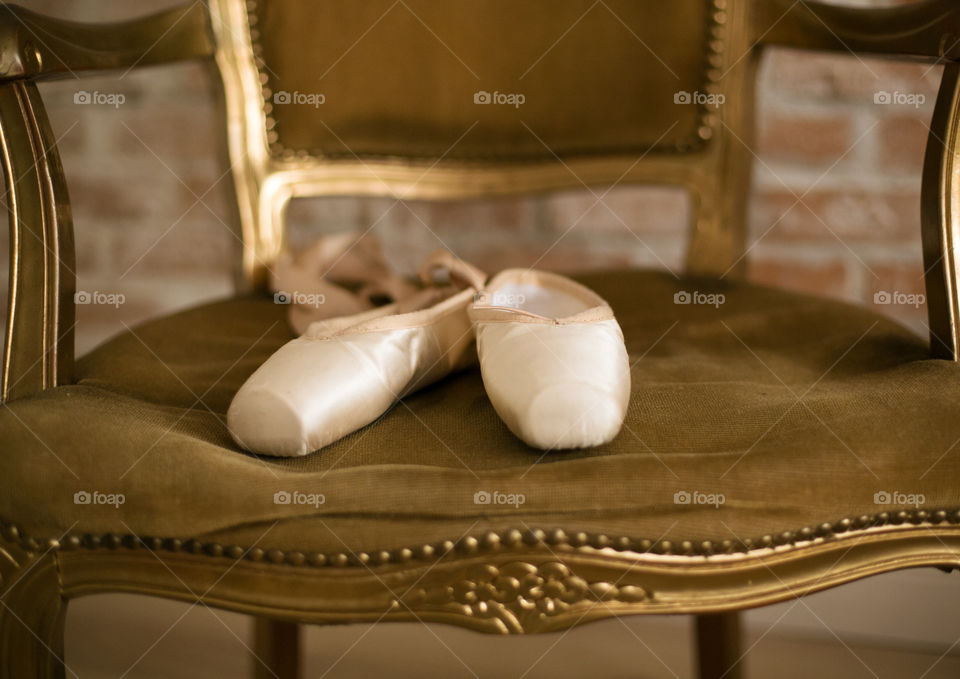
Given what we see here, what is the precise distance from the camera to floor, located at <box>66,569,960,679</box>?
2.88 feet

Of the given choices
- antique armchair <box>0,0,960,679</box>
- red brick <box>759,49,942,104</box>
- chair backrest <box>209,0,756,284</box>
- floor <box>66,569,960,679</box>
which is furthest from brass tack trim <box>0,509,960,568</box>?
red brick <box>759,49,942,104</box>

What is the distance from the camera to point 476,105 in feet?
2.41

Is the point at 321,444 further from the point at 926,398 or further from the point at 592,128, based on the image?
the point at 592,128

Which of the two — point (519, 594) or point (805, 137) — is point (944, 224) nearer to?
point (519, 594)

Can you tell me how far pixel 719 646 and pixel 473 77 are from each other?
1.73 feet

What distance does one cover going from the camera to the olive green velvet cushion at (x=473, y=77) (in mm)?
721

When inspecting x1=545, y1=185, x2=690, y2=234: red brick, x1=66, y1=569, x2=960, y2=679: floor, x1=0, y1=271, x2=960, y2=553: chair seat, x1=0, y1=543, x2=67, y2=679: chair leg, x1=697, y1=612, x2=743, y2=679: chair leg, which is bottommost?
x1=66, y1=569, x2=960, y2=679: floor

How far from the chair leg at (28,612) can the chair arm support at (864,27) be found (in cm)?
56

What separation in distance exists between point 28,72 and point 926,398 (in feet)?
1.65

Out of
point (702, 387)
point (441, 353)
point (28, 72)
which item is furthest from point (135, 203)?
point (702, 387)

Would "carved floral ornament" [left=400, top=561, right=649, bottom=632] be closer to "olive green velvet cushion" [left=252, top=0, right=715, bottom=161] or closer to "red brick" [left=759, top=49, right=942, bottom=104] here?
"olive green velvet cushion" [left=252, top=0, right=715, bottom=161]

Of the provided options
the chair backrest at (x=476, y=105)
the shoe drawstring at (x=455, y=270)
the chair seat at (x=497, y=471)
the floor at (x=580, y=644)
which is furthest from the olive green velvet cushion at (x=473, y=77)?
the floor at (x=580, y=644)

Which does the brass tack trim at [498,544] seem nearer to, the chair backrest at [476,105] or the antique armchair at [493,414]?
the antique armchair at [493,414]

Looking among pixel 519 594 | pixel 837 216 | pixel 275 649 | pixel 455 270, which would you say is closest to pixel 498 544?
pixel 519 594
